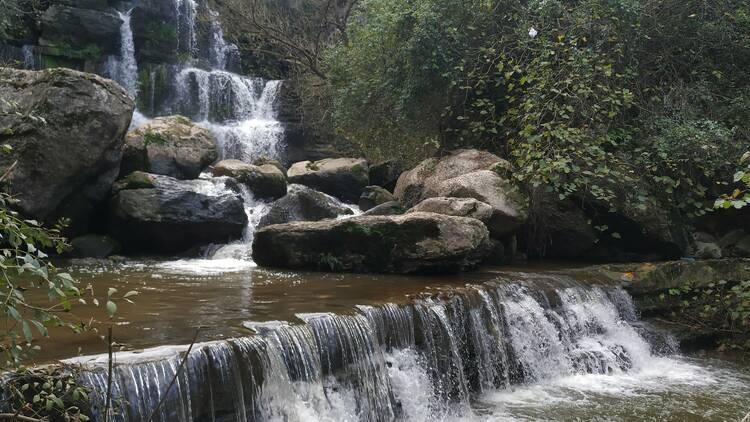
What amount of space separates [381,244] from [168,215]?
392 centimetres

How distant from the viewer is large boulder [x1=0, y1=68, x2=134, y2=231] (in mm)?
8898

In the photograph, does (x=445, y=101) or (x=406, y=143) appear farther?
(x=406, y=143)

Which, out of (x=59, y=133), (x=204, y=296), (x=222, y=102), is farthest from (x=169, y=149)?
(x=222, y=102)

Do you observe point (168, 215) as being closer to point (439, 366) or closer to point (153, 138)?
point (153, 138)

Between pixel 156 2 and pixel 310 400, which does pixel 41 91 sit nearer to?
pixel 310 400

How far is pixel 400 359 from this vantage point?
6094 mm

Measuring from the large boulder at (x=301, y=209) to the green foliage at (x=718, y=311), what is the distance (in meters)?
6.38

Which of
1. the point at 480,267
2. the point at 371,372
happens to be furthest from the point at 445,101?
the point at 371,372

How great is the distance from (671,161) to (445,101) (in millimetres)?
4263

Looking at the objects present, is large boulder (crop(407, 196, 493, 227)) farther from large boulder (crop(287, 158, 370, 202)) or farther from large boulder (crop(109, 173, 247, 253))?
large boulder (crop(287, 158, 370, 202))

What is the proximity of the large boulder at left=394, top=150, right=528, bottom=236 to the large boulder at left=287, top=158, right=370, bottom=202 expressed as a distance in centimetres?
339

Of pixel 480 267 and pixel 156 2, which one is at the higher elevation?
pixel 156 2

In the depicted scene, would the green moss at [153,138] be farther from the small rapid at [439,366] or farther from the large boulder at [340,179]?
the small rapid at [439,366]

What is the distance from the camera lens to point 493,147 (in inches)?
490
